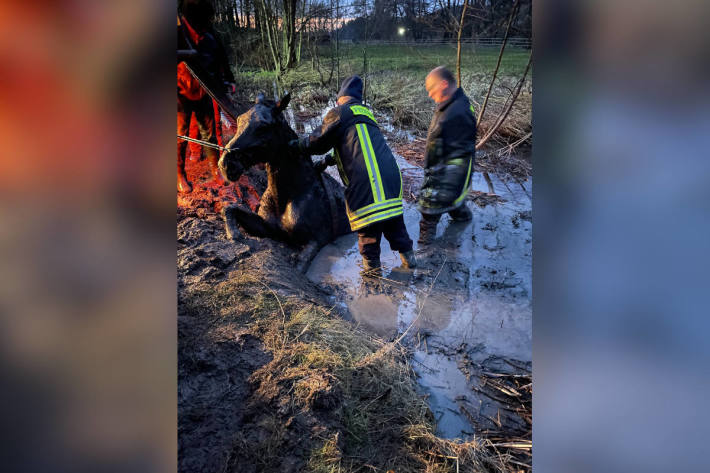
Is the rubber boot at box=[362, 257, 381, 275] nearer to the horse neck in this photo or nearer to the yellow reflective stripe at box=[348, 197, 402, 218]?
the yellow reflective stripe at box=[348, 197, 402, 218]

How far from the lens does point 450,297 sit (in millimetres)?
4363

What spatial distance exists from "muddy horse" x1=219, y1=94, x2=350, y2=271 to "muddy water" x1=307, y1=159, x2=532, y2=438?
32 centimetres

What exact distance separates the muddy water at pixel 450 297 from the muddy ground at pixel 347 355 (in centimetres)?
2

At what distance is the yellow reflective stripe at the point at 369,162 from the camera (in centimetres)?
406

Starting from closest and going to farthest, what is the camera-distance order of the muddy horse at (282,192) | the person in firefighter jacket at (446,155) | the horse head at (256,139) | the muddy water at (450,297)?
1. the muddy water at (450,297)
2. the horse head at (256,139)
3. the muddy horse at (282,192)
4. the person in firefighter jacket at (446,155)

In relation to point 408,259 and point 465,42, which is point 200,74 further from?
point 465,42

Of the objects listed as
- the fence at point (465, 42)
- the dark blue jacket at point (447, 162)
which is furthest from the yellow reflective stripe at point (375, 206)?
the fence at point (465, 42)

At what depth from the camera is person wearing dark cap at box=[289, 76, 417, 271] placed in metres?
4.08

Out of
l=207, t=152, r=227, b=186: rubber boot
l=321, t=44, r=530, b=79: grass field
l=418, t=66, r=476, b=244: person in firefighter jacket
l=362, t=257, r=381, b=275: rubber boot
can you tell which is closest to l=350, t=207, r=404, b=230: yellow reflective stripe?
l=362, t=257, r=381, b=275: rubber boot

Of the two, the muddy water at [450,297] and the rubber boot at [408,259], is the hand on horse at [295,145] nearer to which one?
the muddy water at [450,297]

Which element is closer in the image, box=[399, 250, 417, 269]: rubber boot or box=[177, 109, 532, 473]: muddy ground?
box=[177, 109, 532, 473]: muddy ground
